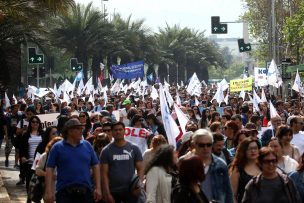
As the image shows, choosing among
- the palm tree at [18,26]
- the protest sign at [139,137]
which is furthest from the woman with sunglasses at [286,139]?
the palm tree at [18,26]

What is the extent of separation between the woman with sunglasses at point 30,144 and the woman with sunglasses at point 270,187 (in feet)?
22.6

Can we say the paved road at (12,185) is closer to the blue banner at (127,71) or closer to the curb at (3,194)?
the curb at (3,194)

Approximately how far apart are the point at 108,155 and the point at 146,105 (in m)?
15.2

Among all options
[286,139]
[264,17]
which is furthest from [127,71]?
[286,139]

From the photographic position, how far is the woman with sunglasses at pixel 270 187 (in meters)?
8.28

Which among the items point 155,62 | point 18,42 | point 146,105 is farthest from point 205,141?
point 155,62

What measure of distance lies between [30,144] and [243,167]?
6098mm

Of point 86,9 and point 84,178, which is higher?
point 86,9

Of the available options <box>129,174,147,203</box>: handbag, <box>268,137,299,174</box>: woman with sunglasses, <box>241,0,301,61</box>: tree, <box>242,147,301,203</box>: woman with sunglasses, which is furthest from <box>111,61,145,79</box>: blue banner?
<box>242,147,301,203</box>: woman with sunglasses

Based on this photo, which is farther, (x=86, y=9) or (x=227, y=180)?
(x=86, y=9)

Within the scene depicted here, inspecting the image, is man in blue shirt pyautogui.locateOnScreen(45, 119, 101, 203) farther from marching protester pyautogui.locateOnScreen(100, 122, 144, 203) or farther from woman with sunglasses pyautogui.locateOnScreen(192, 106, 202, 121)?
woman with sunglasses pyautogui.locateOnScreen(192, 106, 202, 121)

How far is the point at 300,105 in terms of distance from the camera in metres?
27.0

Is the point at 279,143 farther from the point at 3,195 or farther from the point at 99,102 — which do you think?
the point at 99,102

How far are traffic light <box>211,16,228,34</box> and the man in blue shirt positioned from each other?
112 ft
